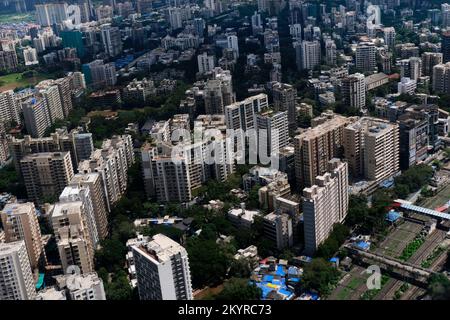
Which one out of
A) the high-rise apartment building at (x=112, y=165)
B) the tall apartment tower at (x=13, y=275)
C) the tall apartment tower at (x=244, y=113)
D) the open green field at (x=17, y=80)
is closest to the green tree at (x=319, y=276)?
the tall apartment tower at (x=13, y=275)

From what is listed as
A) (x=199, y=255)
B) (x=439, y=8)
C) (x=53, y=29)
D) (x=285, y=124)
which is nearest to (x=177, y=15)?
(x=53, y=29)

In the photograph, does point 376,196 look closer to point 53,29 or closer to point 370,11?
point 370,11

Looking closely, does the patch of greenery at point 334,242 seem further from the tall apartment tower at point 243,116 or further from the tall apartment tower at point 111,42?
the tall apartment tower at point 111,42

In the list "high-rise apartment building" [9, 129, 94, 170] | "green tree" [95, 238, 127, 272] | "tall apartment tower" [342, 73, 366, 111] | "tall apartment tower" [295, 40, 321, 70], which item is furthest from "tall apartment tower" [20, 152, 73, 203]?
"tall apartment tower" [295, 40, 321, 70]

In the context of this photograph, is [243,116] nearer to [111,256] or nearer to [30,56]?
[111,256]

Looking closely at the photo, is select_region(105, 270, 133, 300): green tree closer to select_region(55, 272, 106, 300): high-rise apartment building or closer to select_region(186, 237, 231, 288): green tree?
select_region(55, 272, 106, 300): high-rise apartment building

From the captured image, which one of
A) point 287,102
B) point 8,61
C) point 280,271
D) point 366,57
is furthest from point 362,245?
point 8,61
